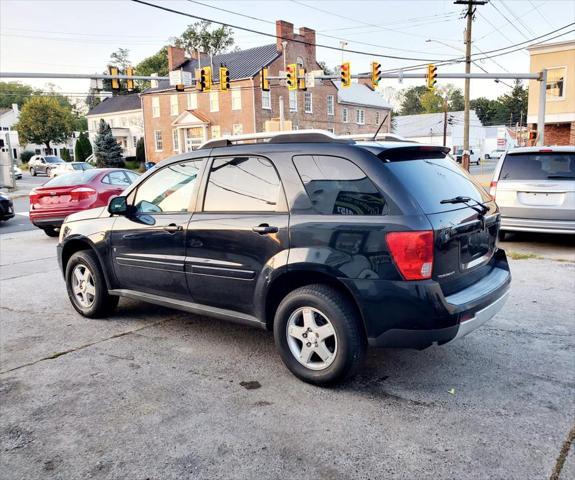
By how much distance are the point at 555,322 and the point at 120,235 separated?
14.2 feet

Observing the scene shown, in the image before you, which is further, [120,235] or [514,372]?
[120,235]

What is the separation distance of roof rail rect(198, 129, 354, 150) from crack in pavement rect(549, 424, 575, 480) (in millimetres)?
2332

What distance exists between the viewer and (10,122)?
8138 centimetres

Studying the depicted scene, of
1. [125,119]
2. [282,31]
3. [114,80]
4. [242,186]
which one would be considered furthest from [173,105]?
[242,186]

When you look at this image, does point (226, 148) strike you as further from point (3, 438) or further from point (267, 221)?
point (3, 438)

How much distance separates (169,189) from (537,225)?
6.32 meters

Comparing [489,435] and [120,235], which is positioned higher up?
[120,235]

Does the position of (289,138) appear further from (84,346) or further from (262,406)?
(84,346)

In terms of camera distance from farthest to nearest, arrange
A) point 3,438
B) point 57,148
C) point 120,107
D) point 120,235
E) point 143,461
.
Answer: point 57,148 → point 120,107 → point 120,235 → point 3,438 → point 143,461

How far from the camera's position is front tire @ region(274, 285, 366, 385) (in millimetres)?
3523

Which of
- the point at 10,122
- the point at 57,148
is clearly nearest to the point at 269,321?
the point at 57,148

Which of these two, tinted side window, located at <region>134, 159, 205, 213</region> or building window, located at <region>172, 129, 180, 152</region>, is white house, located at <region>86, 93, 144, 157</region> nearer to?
building window, located at <region>172, 129, 180, 152</region>

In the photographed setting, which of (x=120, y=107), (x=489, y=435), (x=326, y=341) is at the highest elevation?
(x=120, y=107)

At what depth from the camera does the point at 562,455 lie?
2.84 m
